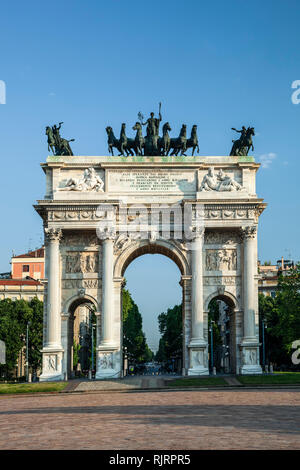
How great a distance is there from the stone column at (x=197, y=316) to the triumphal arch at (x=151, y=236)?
0.23 ft

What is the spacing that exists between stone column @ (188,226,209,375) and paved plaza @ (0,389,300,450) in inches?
679

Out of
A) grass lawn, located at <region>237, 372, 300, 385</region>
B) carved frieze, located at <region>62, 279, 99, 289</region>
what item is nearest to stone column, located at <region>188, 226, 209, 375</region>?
grass lawn, located at <region>237, 372, 300, 385</region>

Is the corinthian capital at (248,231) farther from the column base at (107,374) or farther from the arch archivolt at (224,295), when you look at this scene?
the column base at (107,374)

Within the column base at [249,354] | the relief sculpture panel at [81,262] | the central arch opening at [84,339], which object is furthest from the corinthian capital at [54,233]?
the central arch opening at [84,339]

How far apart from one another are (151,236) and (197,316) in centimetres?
654

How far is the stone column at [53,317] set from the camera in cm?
4538

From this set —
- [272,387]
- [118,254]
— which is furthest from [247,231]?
[272,387]

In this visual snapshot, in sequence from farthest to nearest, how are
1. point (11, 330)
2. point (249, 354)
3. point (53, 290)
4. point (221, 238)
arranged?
point (11, 330) → point (221, 238) → point (53, 290) → point (249, 354)

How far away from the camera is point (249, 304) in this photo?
46656 millimetres

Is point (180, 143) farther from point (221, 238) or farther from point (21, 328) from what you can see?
point (21, 328)

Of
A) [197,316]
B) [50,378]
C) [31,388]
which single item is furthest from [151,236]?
[31,388]

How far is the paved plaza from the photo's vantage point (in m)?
14.6

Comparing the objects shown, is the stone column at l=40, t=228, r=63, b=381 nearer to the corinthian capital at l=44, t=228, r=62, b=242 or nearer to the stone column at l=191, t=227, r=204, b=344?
the corinthian capital at l=44, t=228, r=62, b=242
